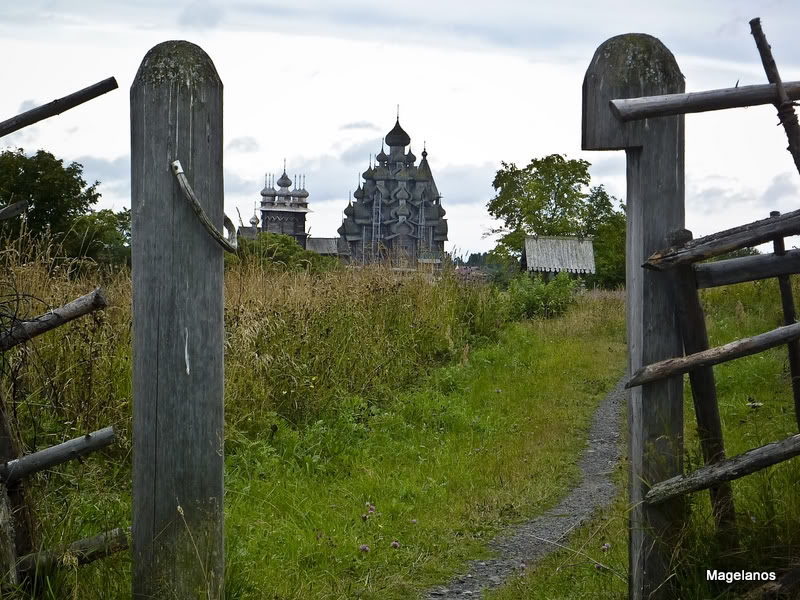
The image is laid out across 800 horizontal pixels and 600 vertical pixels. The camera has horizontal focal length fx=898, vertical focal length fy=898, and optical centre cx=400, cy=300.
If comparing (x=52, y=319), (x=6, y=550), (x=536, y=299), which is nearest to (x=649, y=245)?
(x=52, y=319)

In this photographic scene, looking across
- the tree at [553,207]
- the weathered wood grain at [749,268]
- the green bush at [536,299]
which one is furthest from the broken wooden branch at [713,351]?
the tree at [553,207]

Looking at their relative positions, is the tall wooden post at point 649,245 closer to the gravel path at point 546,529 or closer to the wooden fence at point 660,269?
the wooden fence at point 660,269

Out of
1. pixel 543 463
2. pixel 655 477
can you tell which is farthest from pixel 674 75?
pixel 543 463

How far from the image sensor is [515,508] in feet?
19.9

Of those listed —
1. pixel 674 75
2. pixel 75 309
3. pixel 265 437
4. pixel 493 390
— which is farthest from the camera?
pixel 493 390

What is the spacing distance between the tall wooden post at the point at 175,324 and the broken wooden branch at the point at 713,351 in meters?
1.71

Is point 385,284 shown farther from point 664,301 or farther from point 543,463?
point 664,301

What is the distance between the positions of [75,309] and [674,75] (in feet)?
8.53

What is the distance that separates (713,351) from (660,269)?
369 mm

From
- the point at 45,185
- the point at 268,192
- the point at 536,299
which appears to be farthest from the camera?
the point at 268,192

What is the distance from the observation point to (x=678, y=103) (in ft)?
11.5

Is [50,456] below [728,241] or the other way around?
below

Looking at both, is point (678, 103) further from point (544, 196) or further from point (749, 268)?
point (544, 196)

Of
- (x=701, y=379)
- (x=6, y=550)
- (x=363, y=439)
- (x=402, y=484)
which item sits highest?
(x=701, y=379)
